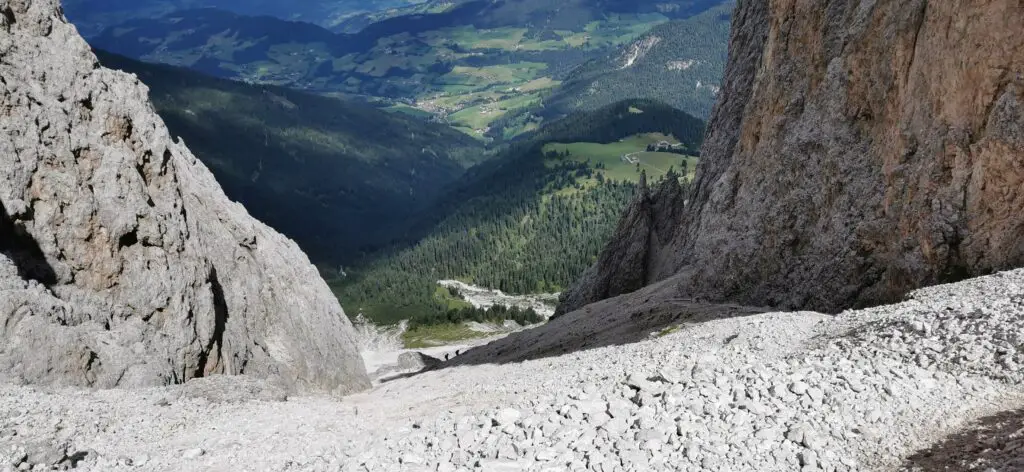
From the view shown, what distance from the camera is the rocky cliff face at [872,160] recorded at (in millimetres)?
27391

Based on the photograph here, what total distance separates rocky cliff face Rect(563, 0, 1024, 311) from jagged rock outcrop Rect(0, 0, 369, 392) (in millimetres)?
32697

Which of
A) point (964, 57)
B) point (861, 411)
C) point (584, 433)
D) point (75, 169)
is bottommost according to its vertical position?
point (584, 433)

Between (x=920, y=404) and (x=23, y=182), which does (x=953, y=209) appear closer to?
(x=920, y=404)

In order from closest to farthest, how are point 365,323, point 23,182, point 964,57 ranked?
1. point 964,57
2. point 23,182
3. point 365,323

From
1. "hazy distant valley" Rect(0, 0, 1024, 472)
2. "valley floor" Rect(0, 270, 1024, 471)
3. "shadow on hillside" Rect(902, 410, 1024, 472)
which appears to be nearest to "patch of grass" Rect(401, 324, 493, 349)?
"hazy distant valley" Rect(0, 0, 1024, 472)

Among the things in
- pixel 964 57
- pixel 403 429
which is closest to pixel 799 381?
pixel 403 429

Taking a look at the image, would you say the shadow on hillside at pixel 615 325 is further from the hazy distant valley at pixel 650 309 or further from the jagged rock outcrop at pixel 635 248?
the jagged rock outcrop at pixel 635 248

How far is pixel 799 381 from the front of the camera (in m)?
17.8

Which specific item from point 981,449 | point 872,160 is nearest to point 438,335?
point 872,160

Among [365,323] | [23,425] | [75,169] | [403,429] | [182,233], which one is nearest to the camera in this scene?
[403,429]

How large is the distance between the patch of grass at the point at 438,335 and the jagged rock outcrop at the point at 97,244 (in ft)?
339

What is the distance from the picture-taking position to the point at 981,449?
14062mm

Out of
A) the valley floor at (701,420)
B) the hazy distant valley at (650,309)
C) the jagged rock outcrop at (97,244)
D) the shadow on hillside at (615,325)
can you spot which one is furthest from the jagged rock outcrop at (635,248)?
the valley floor at (701,420)

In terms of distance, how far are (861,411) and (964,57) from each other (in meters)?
19.9
